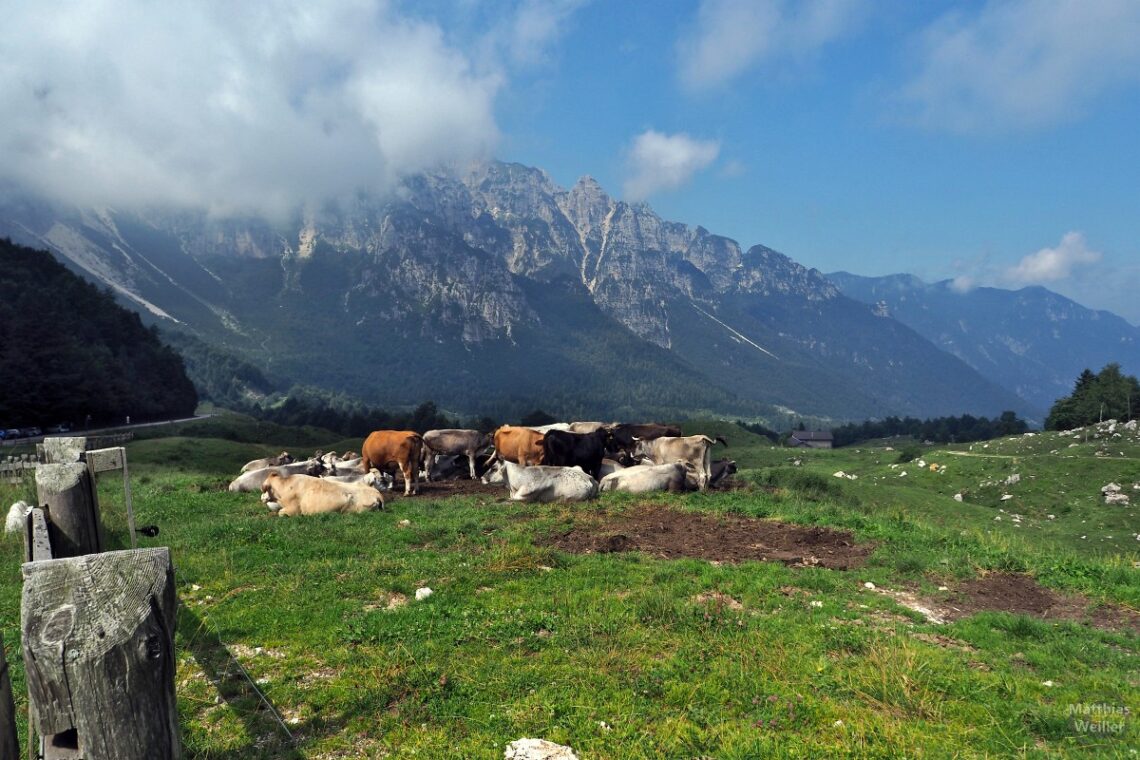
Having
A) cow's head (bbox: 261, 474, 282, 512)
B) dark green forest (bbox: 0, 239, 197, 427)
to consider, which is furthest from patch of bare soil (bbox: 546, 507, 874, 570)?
dark green forest (bbox: 0, 239, 197, 427)

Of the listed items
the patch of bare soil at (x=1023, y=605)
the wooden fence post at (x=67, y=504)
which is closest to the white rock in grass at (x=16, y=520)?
the wooden fence post at (x=67, y=504)

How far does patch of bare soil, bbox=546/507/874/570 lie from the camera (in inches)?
515

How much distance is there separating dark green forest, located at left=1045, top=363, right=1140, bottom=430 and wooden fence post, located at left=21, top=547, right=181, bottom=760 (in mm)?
112019

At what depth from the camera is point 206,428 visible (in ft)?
216

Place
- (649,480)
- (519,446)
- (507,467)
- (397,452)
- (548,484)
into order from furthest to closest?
(519,446), (397,452), (649,480), (507,467), (548,484)

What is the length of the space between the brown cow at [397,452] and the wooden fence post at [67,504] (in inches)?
634

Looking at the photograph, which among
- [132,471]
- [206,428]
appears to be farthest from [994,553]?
[206,428]

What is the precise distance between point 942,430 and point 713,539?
476 feet

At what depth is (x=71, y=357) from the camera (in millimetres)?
70875

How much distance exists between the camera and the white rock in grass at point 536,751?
18.1 feet

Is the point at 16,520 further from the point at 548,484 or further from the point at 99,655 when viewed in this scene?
the point at 99,655

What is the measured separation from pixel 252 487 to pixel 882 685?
1977 cm

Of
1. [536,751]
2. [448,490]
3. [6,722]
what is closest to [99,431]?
[448,490]

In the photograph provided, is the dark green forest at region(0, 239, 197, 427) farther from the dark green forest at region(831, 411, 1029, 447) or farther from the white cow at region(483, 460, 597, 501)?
the dark green forest at region(831, 411, 1029, 447)
